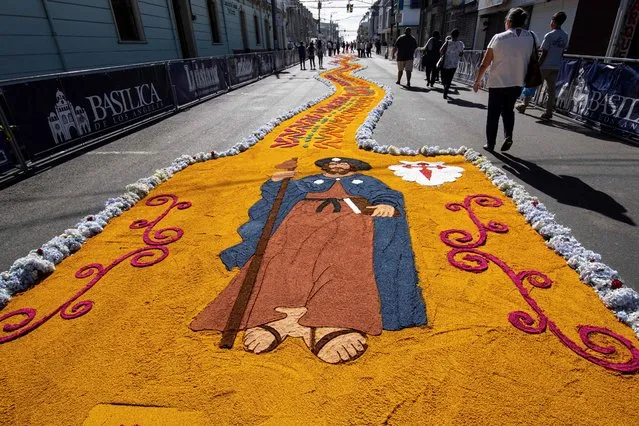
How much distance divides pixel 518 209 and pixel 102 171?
6.16 metres

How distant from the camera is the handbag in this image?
5.23m

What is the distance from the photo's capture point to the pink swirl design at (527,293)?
2088mm

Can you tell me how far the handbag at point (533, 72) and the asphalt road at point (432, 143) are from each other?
1138 millimetres

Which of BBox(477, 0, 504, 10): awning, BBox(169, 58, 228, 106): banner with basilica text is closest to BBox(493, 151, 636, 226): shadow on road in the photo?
BBox(169, 58, 228, 106): banner with basilica text

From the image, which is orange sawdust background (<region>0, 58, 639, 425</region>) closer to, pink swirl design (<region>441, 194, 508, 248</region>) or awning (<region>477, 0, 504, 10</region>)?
pink swirl design (<region>441, 194, 508, 248</region>)

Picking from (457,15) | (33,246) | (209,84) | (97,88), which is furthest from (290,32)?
(33,246)

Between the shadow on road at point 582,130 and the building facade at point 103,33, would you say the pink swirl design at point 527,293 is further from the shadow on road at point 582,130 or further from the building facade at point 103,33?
the building facade at point 103,33

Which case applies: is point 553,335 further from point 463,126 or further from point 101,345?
point 463,126

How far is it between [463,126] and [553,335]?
21.1 feet

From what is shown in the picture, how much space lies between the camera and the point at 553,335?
224cm

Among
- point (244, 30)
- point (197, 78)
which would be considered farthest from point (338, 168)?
point (244, 30)

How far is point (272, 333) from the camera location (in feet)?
7.55

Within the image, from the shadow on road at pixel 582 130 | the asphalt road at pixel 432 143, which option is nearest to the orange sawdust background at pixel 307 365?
the asphalt road at pixel 432 143

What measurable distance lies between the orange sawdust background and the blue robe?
114 millimetres
